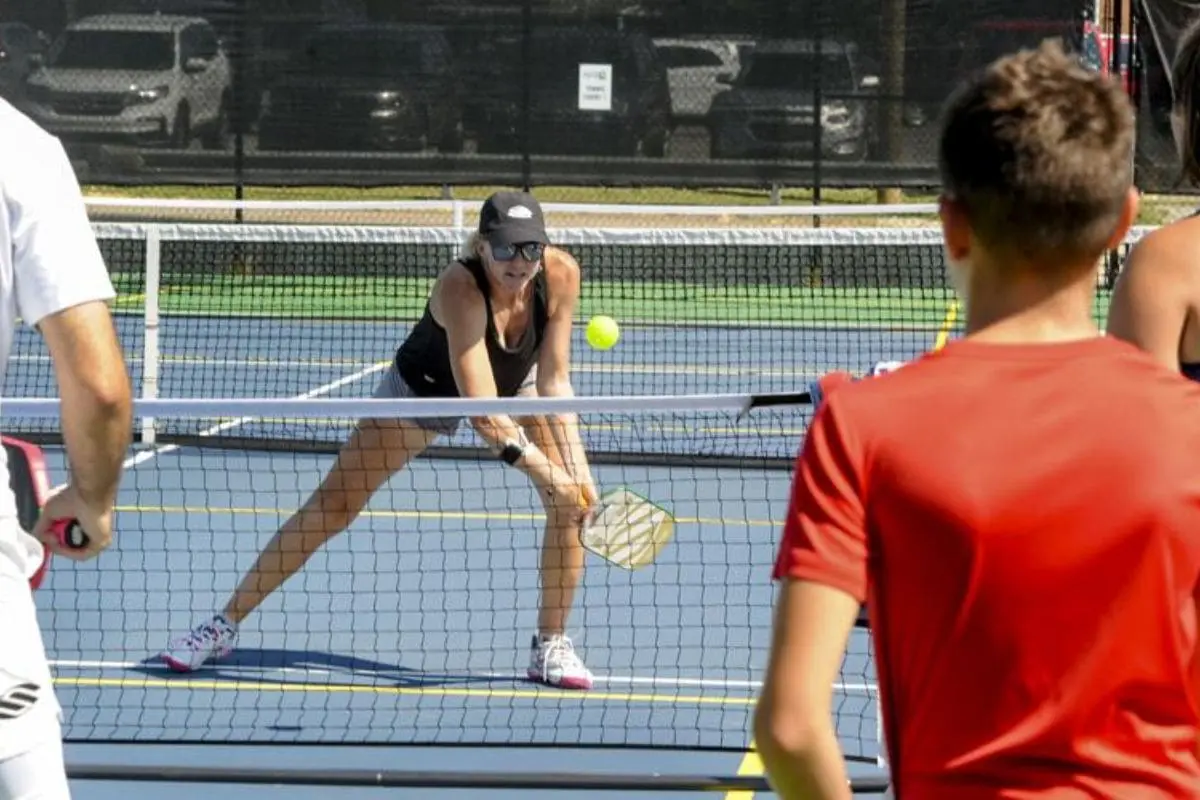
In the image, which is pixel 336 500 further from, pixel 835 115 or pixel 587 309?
pixel 835 115

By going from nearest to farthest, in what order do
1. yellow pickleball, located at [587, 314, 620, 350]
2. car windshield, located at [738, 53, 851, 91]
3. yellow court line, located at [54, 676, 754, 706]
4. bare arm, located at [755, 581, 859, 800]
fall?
bare arm, located at [755, 581, 859, 800]
yellow court line, located at [54, 676, 754, 706]
yellow pickleball, located at [587, 314, 620, 350]
car windshield, located at [738, 53, 851, 91]

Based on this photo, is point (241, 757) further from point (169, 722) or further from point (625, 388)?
point (625, 388)

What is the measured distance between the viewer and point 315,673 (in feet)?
19.9

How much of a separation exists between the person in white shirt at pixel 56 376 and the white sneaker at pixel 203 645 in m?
3.21

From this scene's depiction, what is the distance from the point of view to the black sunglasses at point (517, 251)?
18.7 feet

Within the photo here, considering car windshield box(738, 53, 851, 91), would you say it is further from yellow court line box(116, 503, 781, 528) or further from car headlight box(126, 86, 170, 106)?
yellow court line box(116, 503, 781, 528)

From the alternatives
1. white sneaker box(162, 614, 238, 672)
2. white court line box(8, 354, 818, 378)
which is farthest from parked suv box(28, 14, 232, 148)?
white sneaker box(162, 614, 238, 672)

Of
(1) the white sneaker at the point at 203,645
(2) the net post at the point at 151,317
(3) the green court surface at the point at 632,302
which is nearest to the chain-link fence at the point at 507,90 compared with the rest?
(3) the green court surface at the point at 632,302

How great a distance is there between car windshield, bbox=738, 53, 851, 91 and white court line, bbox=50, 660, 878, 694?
9.88 meters

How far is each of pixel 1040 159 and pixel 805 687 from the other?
0.50m

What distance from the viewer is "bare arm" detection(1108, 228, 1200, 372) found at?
8.01 ft

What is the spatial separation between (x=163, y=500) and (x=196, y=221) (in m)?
8.86

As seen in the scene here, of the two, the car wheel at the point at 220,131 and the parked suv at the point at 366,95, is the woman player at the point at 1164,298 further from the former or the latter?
the car wheel at the point at 220,131

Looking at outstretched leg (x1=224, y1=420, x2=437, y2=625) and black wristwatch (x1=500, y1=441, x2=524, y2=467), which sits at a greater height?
black wristwatch (x1=500, y1=441, x2=524, y2=467)
